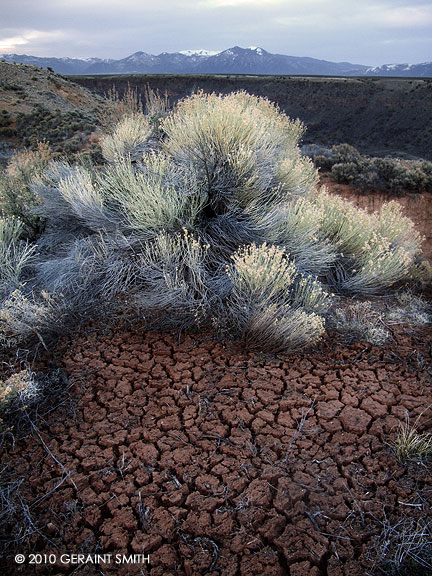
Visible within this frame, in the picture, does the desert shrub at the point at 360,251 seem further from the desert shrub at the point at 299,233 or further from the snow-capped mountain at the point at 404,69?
the snow-capped mountain at the point at 404,69

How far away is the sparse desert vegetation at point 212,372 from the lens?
1.87 metres

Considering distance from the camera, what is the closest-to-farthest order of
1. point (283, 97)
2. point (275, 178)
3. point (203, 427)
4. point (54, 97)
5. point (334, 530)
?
1. point (334, 530)
2. point (203, 427)
3. point (275, 178)
4. point (54, 97)
5. point (283, 97)

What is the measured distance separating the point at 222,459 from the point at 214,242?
7.23ft

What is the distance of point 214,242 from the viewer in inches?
151

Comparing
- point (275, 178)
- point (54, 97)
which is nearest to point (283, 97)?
point (54, 97)

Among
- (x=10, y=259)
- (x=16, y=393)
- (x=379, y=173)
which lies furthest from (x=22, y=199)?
(x=379, y=173)

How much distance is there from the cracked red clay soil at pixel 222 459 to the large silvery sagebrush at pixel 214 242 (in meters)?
0.43

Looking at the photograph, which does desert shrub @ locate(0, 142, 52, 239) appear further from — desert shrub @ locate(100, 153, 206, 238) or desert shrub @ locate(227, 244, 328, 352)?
desert shrub @ locate(227, 244, 328, 352)

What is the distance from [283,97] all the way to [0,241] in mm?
53669

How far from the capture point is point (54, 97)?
66.8 feet

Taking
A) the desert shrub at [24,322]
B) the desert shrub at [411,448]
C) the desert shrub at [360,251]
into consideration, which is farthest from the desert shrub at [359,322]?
the desert shrub at [24,322]

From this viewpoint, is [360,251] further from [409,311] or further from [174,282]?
[174,282]

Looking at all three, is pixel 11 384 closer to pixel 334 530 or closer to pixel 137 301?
pixel 137 301

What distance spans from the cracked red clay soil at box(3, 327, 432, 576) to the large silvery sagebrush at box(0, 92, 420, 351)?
0.43 meters
